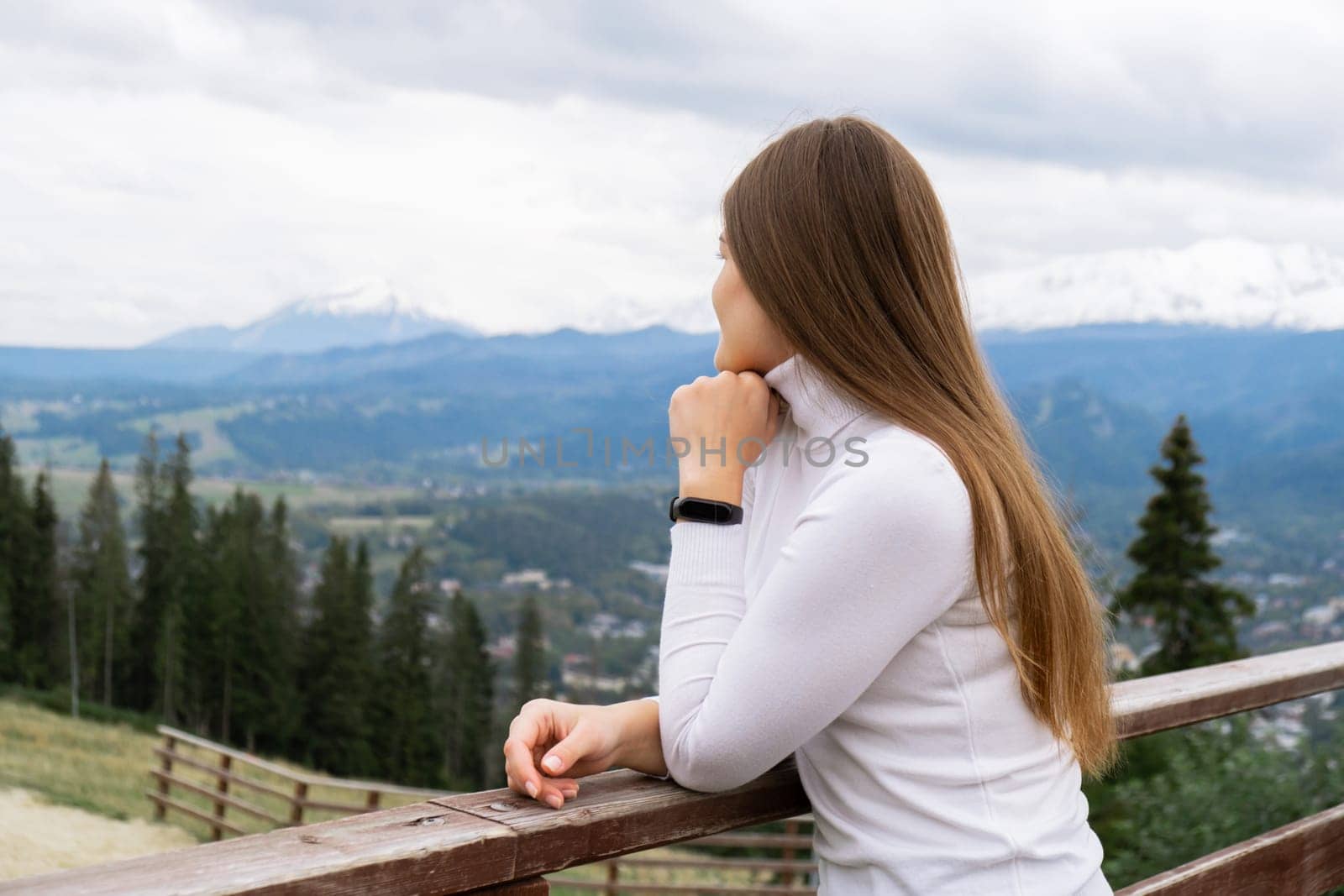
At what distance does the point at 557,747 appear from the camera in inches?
47.3

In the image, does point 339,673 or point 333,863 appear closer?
point 333,863

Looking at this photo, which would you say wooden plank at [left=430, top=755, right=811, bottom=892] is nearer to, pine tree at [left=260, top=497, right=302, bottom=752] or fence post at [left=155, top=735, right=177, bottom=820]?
fence post at [left=155, top=735, right=177, bottom=820]

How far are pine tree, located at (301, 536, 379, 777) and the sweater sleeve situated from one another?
3563 cm

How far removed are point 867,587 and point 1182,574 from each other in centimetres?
2045

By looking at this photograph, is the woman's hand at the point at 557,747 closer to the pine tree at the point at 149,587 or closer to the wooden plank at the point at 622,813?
the wooden plank at the point at 622,813

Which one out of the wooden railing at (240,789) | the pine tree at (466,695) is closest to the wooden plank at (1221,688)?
the wooden railing at (240,789)

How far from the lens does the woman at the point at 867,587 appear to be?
113 cm

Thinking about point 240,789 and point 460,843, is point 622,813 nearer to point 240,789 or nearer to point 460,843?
point 460,843

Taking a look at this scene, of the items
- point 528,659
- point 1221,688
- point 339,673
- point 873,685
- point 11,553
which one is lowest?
point 528,659

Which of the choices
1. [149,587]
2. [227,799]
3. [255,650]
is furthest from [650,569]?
[227,799]

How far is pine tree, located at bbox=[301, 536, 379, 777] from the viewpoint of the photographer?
3488cm

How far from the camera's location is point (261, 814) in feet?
37.6

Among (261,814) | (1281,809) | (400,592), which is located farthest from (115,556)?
(1281,809)

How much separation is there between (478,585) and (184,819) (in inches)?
2874
